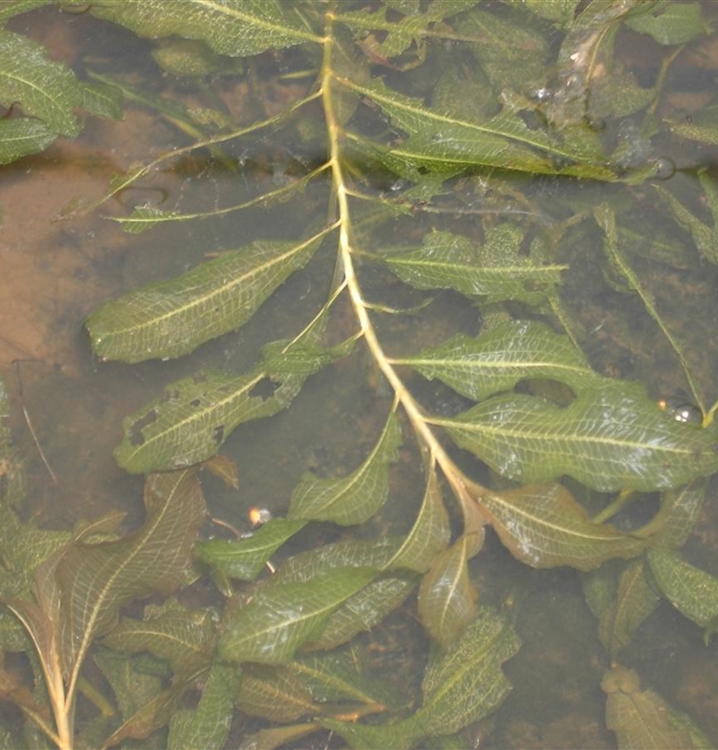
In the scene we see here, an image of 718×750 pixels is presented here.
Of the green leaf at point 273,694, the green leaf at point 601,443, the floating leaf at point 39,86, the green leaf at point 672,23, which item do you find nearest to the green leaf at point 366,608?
the green leaf at point 273,694

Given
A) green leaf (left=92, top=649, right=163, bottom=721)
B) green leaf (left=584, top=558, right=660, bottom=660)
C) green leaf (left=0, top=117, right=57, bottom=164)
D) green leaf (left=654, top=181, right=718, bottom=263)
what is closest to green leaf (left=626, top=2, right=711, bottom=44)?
green leaf (left=654, top=181, right=718, bottom=263)

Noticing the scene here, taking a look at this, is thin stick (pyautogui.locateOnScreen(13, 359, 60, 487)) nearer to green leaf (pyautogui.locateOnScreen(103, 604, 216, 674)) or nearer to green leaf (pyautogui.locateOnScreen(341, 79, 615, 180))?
green leaf (pyautogui.locateOnScreen(103, 604, 216, 674))

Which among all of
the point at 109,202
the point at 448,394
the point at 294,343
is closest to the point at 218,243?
the point at 109,202

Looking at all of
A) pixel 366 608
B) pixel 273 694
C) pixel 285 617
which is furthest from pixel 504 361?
pixel 273 694

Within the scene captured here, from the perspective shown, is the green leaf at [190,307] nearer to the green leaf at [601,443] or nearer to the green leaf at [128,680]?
the green leaf at [601,443]

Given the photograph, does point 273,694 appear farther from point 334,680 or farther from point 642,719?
point 642,719

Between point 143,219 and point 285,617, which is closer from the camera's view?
point 285,617
